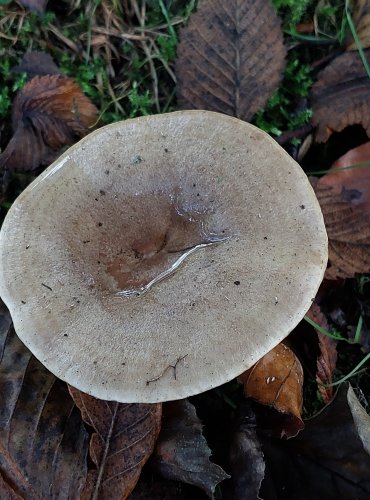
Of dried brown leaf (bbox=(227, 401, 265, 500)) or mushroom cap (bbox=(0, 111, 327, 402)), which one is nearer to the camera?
mushroom cap (bbox=(0, 111, 327, 402))

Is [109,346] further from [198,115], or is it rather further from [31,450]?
[198,115]

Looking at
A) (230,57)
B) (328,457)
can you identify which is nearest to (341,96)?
(230,57)

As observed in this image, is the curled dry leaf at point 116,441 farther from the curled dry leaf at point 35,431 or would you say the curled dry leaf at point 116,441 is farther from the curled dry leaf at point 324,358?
the curled dry leaf at point 324,358

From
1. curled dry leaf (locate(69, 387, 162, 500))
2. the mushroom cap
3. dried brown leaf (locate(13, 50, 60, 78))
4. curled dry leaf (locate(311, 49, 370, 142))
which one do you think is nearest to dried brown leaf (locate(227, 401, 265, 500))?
curled dry leaf (locate(69, 387, 162, 500))

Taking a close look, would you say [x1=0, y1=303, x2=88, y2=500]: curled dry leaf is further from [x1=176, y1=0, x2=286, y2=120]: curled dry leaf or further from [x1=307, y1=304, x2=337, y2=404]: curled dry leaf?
[x1=176, y1=0, x2=286, y2=120]: curled dry leaf

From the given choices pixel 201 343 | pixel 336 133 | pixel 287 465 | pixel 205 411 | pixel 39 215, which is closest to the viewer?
pixel 201 343

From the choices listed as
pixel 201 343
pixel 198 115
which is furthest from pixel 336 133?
pixel 201 343

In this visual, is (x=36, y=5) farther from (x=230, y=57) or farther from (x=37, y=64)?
(x=230, y=57)
